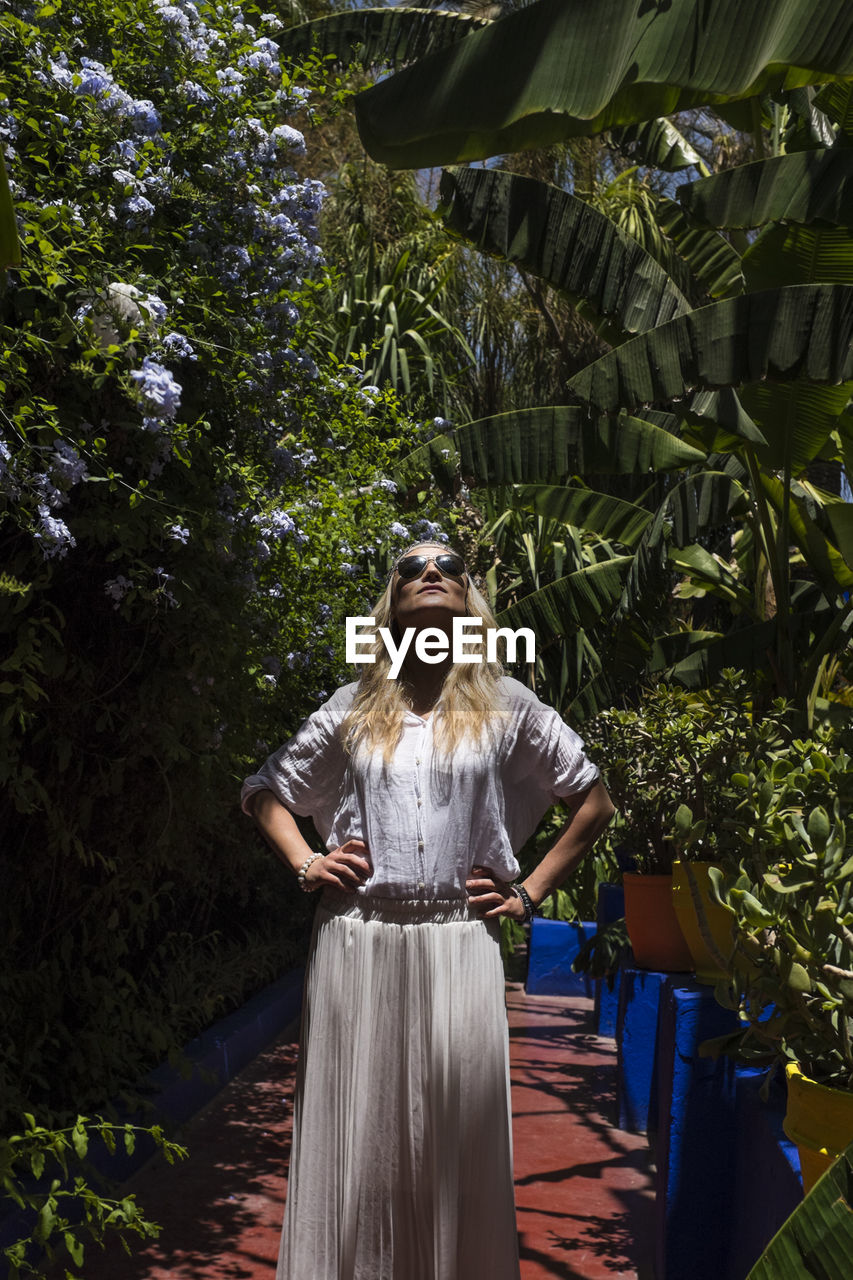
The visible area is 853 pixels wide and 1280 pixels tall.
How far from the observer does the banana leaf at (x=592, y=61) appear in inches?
119

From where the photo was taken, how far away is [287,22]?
505 inches

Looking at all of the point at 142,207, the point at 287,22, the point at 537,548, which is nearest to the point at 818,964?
the point at 142,207

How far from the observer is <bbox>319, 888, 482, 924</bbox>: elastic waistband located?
9.76ft

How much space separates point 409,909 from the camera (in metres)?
2.97

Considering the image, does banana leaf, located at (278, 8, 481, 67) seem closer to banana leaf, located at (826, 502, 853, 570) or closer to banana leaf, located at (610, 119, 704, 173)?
banana leaf, located at (610, 119, 704, 173)

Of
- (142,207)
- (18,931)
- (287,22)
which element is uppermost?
(287,22)

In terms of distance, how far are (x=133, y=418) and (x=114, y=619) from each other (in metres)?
0.68

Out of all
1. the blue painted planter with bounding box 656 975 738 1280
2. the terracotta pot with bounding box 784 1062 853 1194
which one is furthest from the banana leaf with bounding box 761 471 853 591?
the terracotta pot with bounding box 784 1062 853 1194

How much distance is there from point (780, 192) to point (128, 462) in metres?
2.20

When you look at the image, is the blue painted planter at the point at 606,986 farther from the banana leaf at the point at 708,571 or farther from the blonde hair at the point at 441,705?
the blonde hair at the point at 441,705

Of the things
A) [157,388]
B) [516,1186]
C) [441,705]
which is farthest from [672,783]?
[157,388]

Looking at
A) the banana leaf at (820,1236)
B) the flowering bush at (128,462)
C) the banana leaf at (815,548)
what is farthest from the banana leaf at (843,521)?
the banana leaf at (820,1236)

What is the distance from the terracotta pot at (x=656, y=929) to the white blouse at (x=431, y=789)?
216 cm

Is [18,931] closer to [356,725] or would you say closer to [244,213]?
[356,725]
